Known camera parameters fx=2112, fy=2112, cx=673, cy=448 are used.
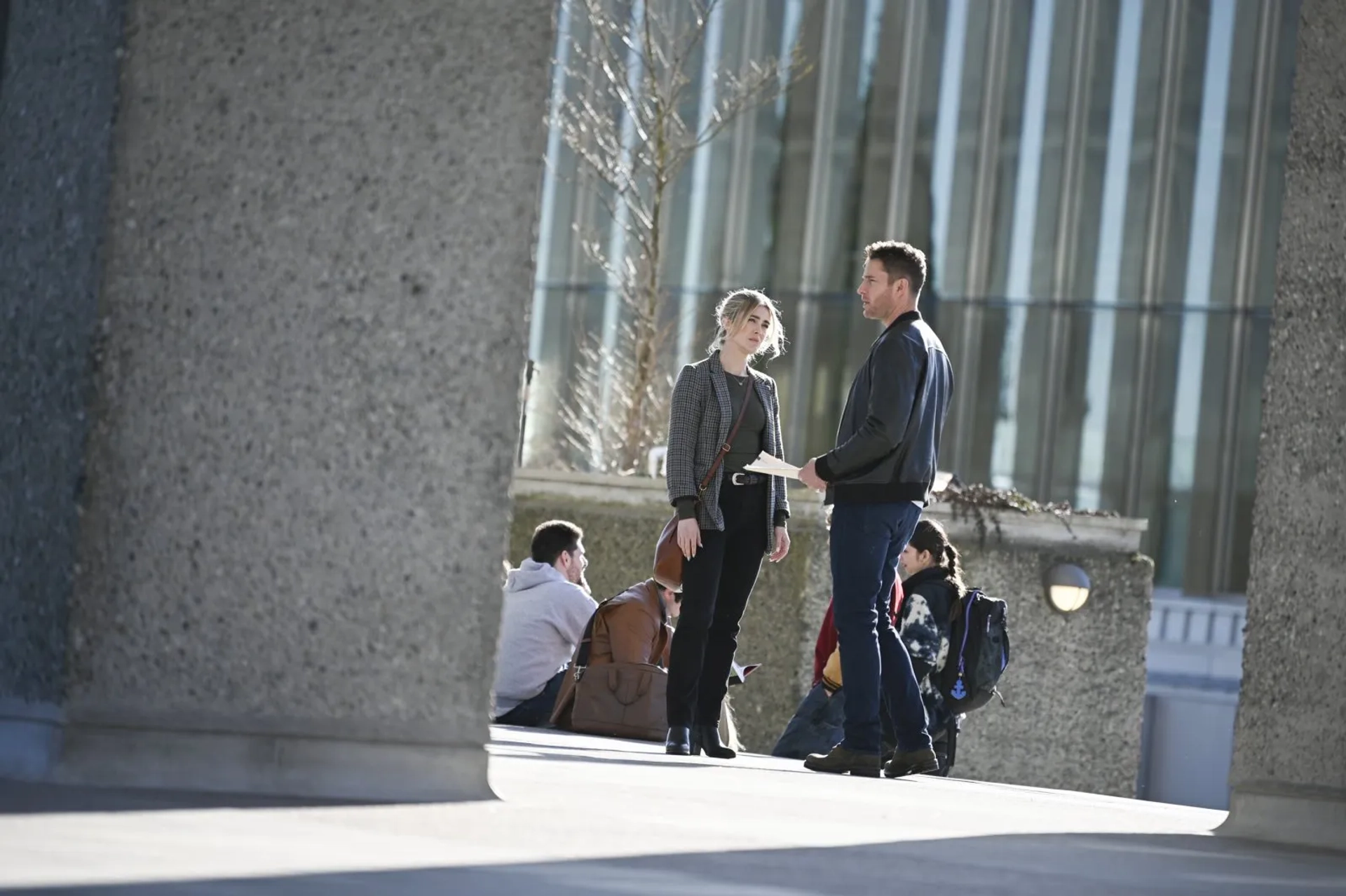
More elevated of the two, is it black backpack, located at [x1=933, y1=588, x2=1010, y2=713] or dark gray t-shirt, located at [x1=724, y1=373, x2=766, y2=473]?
dark gray t-shirt, located at [x1=724, y1=373, x2=766, y2=473]

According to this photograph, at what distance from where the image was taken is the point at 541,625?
359 inches

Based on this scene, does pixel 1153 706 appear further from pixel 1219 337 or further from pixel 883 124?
pixel 883 124

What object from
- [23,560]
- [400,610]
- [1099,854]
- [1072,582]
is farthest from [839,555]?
[1072,582]

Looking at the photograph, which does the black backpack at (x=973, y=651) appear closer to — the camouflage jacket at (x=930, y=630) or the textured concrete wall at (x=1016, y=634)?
the camouflage jacket at (x=930, y=630)

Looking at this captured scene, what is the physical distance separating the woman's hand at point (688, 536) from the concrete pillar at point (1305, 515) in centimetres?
196

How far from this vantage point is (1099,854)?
4.31 metres

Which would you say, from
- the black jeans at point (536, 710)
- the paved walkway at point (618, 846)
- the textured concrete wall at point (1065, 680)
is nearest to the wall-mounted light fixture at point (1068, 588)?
the textured concrete wall at point (1065, 680)

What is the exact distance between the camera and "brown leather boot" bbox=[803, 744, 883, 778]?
21.4 feet

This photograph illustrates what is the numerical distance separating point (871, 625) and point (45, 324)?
3085mm

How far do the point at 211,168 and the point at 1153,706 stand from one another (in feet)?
62.4

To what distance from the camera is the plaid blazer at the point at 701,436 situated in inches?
262

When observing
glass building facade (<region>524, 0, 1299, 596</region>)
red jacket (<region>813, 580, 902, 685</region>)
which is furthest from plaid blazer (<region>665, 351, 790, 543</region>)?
glass building facade (<region>524, 0, 1299, 596</region>)

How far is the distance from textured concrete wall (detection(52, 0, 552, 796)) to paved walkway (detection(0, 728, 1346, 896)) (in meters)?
0.21

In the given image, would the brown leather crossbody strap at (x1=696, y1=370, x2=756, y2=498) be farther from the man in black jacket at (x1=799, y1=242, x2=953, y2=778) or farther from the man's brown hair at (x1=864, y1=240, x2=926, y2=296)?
the man's brown hair at (x1=864, y1=240, x2=926, y2=296)
